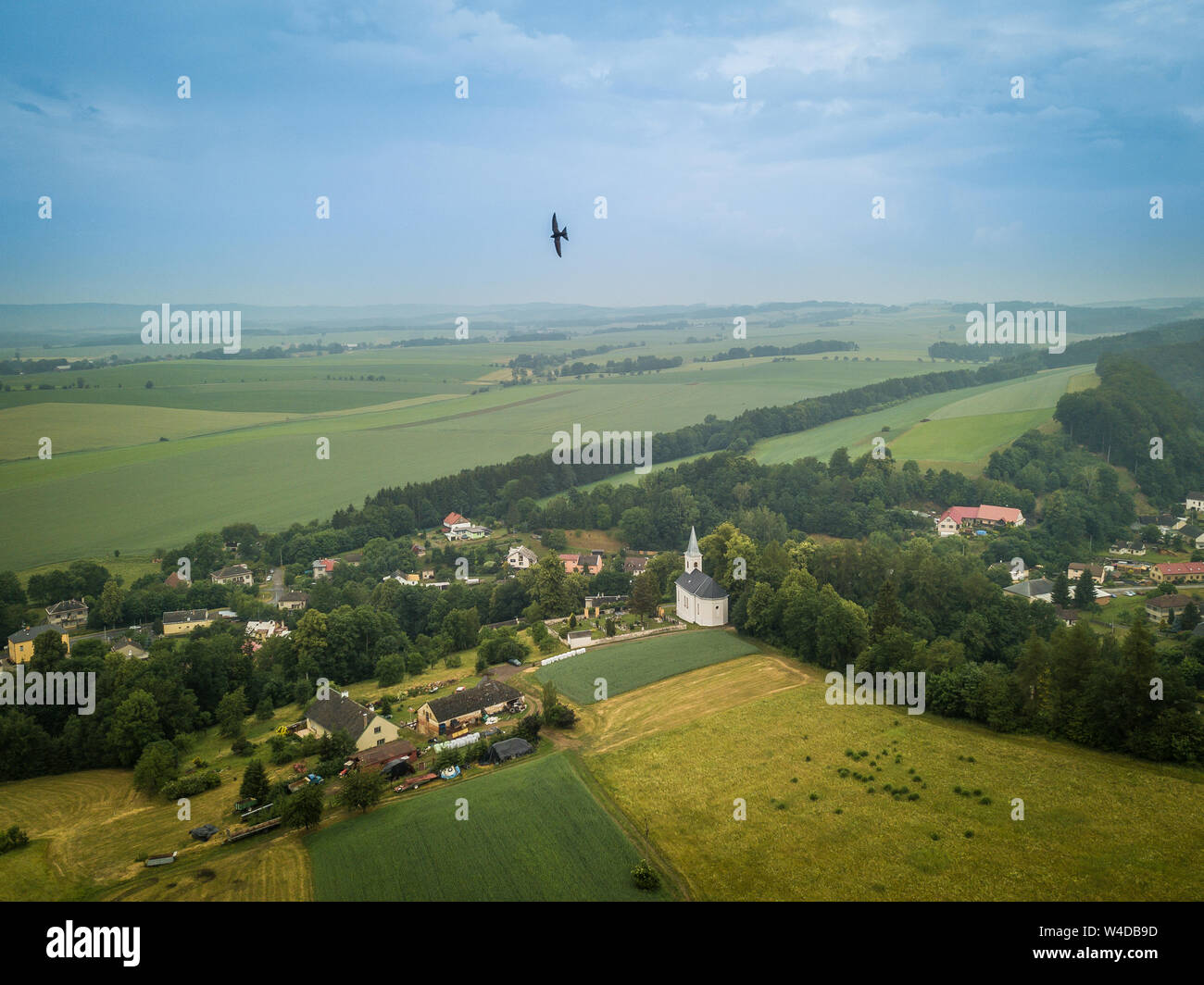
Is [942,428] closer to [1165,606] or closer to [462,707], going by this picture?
[1165,606]

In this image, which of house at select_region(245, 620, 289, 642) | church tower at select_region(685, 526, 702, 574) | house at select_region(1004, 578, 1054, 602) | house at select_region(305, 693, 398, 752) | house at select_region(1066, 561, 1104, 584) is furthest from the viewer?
house at select_region(1066, 561, 1104, 584)

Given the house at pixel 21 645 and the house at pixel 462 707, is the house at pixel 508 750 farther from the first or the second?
the house at pixel 21 645

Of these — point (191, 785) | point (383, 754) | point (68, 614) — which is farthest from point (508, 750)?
point (68, 614)

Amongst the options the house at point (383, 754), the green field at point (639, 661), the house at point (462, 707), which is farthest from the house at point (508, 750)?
the green field at point (639, 661)

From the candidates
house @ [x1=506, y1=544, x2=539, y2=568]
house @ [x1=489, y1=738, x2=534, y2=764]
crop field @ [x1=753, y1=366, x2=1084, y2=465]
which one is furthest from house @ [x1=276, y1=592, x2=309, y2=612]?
crop field @ [x1=753, y1=366, x2=1084, y2=465]

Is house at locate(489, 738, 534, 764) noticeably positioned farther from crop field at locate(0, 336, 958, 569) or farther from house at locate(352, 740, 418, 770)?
crop field at locate(0, 336, 958, 569)
